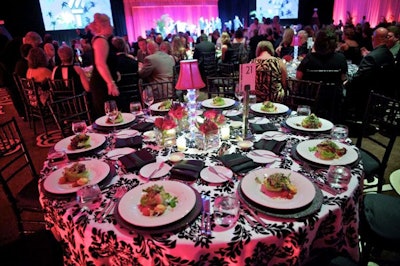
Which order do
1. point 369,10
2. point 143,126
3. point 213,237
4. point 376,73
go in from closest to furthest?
point 213,237
point 143,126
point 376,73
point 369,10

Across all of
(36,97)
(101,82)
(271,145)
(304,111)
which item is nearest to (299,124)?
(304,111)

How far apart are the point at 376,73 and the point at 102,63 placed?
3.48 metres

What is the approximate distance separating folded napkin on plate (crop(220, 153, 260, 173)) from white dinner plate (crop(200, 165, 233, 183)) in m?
0.03

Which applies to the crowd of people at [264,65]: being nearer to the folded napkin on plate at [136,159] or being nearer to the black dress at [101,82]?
the black dress at [101,82]

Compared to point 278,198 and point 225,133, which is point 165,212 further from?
point 225,133

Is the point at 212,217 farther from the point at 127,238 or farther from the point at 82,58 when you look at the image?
the point at 82,58

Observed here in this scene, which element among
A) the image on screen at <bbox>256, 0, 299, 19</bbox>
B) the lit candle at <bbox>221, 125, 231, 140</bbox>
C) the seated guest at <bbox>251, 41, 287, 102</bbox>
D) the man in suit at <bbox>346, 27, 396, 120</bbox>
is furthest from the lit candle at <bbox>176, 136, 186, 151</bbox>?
the image on screen at <bbox>256, 0, 299, 19</bbox>

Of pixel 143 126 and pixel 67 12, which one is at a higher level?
pixel 67 12

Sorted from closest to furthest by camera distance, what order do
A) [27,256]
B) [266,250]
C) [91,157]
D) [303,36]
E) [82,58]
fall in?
[266,250] → [27,256] → [91,157] → [303,36] → [82,58]

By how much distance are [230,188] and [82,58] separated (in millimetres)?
6189

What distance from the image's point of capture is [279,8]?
47.8 feet

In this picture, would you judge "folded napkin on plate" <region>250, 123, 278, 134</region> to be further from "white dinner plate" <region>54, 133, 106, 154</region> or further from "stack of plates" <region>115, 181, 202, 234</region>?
"white dinner plate" <region>54, 133, 106, 154</region>

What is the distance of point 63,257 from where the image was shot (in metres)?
1.51

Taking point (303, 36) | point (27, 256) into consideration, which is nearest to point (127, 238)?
point (27, 256)
